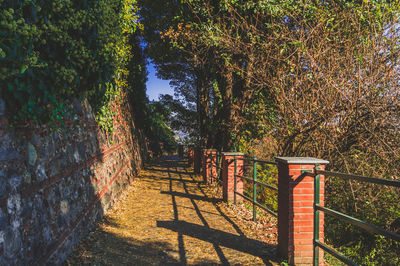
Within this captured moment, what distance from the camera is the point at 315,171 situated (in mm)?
3838

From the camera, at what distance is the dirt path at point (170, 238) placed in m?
4.28

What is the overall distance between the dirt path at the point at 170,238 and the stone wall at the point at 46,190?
0.40 metres

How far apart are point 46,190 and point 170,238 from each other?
2.39 meters

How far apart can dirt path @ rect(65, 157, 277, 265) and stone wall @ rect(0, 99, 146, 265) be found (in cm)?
40

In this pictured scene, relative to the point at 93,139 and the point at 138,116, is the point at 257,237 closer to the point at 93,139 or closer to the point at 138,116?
the point at 93,139

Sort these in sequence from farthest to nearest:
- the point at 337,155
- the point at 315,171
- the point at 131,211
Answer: the point at 131,211 → the point at 337,155 → the point at 315,171

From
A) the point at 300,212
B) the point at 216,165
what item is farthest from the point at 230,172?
the point at 300,212

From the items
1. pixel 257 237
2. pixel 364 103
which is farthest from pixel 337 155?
pixel 257 237

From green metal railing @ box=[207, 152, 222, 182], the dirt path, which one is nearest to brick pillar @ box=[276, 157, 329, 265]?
the dirt path

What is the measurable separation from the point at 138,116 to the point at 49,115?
14754 millimetres

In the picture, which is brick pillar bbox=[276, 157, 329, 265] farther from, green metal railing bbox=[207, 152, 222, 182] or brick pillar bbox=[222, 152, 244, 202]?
green metal railing bbox=[207, 152, 222, 182]

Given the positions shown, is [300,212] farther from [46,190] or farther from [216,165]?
[216,165]

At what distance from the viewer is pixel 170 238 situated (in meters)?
5.18

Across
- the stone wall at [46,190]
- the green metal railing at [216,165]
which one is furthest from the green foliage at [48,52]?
the green metal railing at [216,165]
